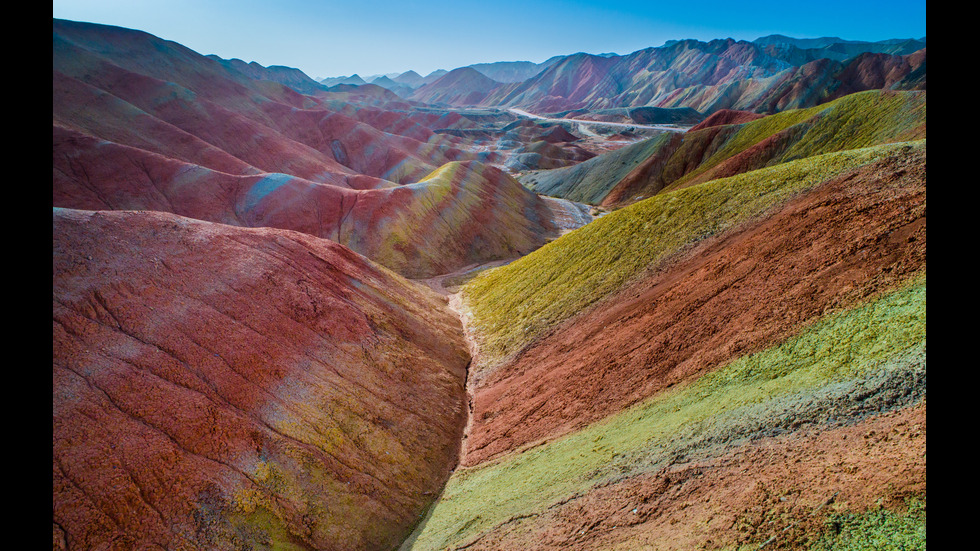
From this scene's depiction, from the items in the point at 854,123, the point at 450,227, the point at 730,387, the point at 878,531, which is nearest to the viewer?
the point at 878,531

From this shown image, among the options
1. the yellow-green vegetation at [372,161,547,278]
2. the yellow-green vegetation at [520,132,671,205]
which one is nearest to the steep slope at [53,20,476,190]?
the yellow-green vegetation at [372,161,547,278]

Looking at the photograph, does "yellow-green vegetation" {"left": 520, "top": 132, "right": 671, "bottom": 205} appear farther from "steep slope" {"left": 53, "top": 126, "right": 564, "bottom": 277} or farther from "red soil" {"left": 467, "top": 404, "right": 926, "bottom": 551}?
"red soil" {"left": 467, "top": 404, "right": 926, "bottom": 551}

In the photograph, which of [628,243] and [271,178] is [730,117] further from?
→ [271,178]

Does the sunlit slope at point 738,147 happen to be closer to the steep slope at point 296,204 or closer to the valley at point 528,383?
the steep slope at point 296,204

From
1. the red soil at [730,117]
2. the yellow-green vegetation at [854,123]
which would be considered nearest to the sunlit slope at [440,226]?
the yellow-green vegetation at [854,123]

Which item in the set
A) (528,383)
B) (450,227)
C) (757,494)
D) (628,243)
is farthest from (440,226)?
(757,494)

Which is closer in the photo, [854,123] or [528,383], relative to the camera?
[528,383]

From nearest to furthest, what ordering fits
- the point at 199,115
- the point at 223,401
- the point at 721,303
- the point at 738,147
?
the point at 223,401
the point at 721,303
the point at 738,147
the point at 199,115
